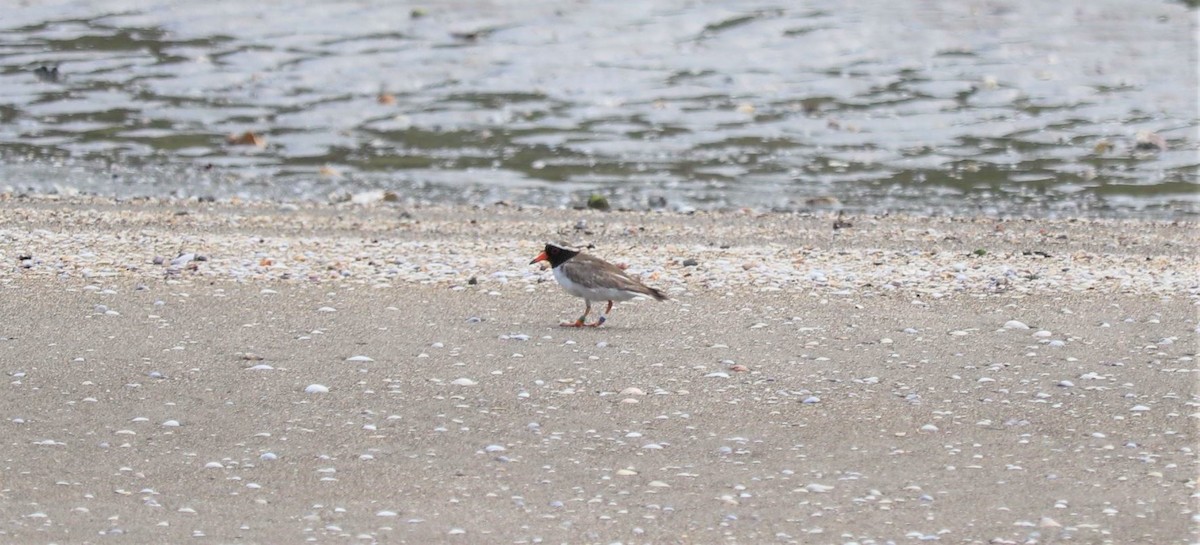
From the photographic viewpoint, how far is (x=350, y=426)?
8.23m

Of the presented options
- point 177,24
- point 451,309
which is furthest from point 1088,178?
point 177,24

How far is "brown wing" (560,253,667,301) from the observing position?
10.3 m

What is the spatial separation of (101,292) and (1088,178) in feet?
37.5

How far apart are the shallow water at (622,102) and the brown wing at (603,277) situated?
271 inches

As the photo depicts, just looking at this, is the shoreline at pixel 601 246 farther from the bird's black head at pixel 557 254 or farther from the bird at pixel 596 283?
the bird at pixel 596 283

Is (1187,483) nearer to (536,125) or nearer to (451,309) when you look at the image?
(451,309)

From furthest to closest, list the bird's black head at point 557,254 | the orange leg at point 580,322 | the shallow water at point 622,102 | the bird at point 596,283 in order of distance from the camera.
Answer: the shallow water at point 622,102 → the bird's black head at point 557,254 → the orange leg at point 580,322 → the bird at point 596,283

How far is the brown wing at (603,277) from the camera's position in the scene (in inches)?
406

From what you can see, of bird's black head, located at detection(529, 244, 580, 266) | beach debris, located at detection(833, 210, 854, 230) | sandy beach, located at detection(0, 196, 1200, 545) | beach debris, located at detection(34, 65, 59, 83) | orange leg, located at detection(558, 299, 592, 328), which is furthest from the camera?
beach debris, located at detection(34, 65, 59, 83)

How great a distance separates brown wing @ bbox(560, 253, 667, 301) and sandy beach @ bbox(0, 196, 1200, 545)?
0.85ft

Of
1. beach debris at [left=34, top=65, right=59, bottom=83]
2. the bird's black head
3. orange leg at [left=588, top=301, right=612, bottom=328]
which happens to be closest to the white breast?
orange leg at [left=588, top=301, right=612, bottom=328]

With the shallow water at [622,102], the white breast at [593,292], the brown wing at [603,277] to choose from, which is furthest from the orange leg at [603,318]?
the shallow water at [622,102]

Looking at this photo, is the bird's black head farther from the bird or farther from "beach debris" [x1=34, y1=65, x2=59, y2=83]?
"beach debris" [x1=34, y1=65, x2=59, y2=83]

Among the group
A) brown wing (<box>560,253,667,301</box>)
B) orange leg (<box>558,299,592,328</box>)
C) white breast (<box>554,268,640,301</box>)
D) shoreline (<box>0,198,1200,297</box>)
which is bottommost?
shoreline (<box>0,198,1200,297</box>)
